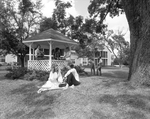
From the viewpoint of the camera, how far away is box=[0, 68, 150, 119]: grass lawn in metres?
4.74

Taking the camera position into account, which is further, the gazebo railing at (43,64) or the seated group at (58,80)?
the gazebo railing at (43,64)

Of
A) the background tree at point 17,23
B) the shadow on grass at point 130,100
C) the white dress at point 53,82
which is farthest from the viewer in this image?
the background tree at point 17,23

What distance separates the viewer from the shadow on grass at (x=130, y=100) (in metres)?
4.90

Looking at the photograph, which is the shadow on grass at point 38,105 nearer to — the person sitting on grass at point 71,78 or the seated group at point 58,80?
the seated group at point 58,80

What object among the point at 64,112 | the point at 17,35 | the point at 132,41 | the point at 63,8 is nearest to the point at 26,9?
the point at 17,35

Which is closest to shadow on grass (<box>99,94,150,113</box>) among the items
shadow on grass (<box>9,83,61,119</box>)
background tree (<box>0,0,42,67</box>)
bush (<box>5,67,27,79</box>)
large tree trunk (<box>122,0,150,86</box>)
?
large tree trunk (<box>122,0,150,86</box>)

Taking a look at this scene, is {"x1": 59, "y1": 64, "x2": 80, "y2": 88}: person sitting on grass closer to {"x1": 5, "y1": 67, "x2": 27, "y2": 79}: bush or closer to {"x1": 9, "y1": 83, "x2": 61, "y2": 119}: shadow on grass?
{"x1": 9, "y1": 83, "x2": 61, "y2": 119}: shadow on grass

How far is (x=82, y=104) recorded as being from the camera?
550 centimetres

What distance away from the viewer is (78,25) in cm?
3125

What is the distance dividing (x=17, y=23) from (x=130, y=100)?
2072cm

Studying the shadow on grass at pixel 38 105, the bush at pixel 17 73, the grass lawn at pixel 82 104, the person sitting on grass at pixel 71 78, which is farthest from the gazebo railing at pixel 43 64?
the grass lawn at pixel 82 104

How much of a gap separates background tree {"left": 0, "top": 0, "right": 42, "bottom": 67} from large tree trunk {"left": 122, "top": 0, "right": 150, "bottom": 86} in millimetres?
Answer: 16682

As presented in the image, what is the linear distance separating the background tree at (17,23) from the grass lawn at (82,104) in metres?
15.0

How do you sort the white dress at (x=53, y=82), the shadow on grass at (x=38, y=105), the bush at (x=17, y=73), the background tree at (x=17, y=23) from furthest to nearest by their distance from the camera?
the background tree at (x=17, y=23) → the bush at (x=17, y=73) → the white dress at (x=53, y=82) → the shadow on grass at (x=38, y=105)
